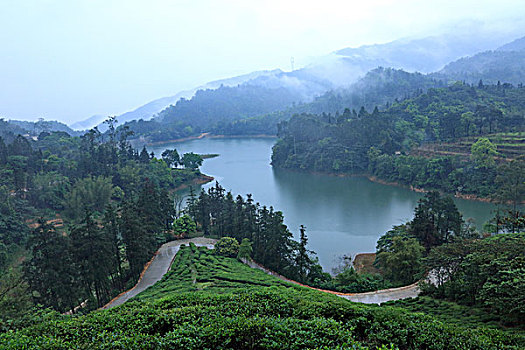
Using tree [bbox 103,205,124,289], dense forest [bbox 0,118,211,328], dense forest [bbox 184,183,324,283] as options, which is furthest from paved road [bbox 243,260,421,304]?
dense forest [bbox 0,118,211,328]

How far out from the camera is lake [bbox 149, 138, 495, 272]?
21.6m

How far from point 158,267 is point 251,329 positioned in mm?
12490

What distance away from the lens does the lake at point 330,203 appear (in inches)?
851

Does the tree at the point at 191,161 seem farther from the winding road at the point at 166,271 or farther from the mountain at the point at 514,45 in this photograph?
the mountain at the point at 514,45

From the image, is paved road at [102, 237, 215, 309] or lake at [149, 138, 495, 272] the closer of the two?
paved road at [102, 237, 215, 309]

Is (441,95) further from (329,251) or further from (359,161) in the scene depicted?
(329,251)

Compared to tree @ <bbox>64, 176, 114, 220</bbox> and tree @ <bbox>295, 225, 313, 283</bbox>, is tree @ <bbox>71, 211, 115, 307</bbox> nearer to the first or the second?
tree @ <bbox>295, 225, 313, 283</bbox>

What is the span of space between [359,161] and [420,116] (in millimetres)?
14913

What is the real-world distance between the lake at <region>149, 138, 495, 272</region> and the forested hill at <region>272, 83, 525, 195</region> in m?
1.89

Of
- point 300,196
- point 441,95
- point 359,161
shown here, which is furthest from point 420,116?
point 300,196

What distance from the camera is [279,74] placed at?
191 metres

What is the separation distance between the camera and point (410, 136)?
44.2m

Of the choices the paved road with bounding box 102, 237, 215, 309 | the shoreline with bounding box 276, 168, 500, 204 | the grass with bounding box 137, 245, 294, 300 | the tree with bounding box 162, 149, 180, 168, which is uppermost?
the tree with bounding box 162, 149, 180, 168

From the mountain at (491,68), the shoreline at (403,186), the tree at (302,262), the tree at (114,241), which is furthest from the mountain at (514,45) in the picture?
the tree at (114,241)
